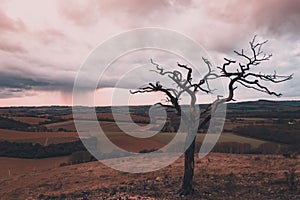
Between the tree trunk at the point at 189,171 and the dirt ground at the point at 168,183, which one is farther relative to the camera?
the dirt ground at the point at 168,183

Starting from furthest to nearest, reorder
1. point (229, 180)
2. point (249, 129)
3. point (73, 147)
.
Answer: point (249, 129) < point (73, 147) < point (229, 180)

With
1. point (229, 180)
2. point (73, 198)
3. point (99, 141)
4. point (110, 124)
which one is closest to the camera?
point (73, 198)

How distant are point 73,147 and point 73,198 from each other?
31.9 metres

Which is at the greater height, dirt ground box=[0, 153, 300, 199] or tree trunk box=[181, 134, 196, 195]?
tree trunk box=[181, 134, 196, 195]

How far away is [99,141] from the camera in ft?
141

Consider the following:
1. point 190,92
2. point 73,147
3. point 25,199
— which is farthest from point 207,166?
point 73,147

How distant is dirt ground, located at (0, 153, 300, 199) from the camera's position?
54.7 feet

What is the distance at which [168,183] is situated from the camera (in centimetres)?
1941

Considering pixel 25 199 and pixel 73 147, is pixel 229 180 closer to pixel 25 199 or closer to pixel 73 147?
pixel 25 199

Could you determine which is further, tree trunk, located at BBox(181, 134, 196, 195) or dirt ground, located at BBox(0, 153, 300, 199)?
dirt ground, located at BBox(0, 153, 300, 199)

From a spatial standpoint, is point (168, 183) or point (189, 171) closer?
point (189, 171)

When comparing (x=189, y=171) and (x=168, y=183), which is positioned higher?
(x=189, y=171)

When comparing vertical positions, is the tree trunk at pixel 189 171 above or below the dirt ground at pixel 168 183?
above

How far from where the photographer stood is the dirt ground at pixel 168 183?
16672mm
